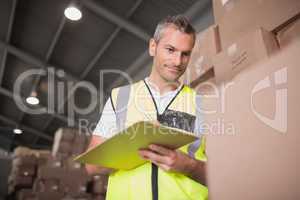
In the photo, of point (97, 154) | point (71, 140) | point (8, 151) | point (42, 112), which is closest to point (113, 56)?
point (71, 140)

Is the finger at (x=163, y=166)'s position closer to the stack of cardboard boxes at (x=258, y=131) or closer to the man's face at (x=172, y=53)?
the stack of cardboard boxes at (x=258, y=131)

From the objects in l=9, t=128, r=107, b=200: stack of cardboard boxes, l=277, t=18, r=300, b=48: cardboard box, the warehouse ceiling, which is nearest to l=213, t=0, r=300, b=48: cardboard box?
l=277, t=18, r=300, b=48: cardboard box

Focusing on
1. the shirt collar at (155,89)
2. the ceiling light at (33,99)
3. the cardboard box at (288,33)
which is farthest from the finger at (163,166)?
the ceiling light at (33,99)

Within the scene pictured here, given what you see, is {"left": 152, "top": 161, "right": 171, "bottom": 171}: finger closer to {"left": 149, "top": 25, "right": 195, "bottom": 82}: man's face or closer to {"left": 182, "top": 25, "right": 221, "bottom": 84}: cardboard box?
{"left": 149, "top": 25, "right": 195, "bottom": 82}: man's face

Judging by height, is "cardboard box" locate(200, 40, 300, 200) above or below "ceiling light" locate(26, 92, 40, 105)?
below

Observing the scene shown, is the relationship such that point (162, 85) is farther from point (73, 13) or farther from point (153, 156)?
point (73, 13)

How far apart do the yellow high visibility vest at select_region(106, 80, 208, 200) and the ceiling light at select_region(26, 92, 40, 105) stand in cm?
741

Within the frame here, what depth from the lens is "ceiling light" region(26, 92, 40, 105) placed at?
8417 millimetres

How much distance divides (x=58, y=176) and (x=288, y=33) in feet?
16.3

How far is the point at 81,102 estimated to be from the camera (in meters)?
7.88

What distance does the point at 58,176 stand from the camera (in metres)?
5.79

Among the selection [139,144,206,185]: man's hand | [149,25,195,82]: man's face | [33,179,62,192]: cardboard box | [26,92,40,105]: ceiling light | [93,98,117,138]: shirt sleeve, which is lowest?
[33,179,62,192]: cardboard box

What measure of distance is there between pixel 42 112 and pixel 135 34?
5.05m

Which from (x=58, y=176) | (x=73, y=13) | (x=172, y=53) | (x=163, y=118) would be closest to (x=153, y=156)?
(x=163, y=118)
